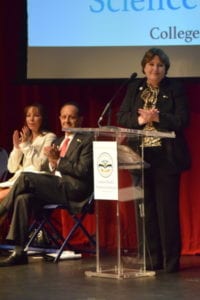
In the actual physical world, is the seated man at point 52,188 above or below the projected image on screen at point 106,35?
below

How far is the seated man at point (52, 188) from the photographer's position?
5809 millimetres

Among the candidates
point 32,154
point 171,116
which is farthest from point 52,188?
point 171,116

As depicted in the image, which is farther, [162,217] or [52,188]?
[52,188]

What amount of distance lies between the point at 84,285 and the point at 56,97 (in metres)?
2.57

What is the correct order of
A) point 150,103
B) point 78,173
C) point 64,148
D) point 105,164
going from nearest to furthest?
1. point 105,164
2. point 150,103
3. point 78,173
4. point 64,148

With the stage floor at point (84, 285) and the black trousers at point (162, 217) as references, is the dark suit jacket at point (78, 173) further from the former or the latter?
the black trousers at point (162, 217)

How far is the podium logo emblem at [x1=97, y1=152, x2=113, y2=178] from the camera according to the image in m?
4.95

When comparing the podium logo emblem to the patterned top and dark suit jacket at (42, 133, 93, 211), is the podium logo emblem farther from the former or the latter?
dark suit jacket at (42, 133, 93, 211)

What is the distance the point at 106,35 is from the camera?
21.1 feet

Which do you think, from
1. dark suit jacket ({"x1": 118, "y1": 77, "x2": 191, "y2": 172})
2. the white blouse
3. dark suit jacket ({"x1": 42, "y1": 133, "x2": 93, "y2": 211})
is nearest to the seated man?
dark suit jacket ({"x1": 42, "y1": 133, "x2": 93, "y2": 211})

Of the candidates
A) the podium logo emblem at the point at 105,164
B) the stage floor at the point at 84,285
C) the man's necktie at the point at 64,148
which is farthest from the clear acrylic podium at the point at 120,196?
the man's necktie at the point at 64,148

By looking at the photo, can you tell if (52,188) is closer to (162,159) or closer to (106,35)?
(162,159)

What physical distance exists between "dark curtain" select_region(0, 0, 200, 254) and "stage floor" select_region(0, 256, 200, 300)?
86 cm

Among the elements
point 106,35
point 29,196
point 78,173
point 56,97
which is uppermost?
point 106,35
